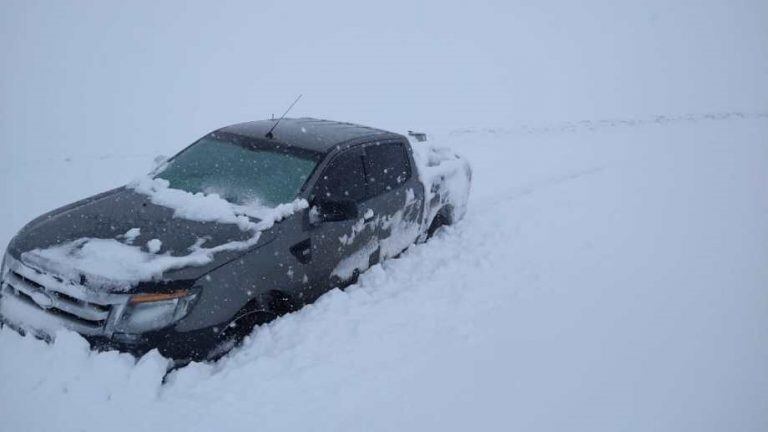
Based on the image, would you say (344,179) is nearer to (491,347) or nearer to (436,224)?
(491,347)

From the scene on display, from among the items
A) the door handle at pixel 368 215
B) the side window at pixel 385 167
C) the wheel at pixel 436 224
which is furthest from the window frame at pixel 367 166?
the wheel at pixel 436 224

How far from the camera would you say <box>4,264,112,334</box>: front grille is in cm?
309

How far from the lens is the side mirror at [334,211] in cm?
397

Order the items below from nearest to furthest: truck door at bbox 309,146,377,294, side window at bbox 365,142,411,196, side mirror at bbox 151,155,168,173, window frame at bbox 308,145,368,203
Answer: truck door at bbox 309,146,377,294, window frame at bbox 308,145,368,203, side mirror at bbox 151,155,168,173, side window at bbox 365,142,411,196

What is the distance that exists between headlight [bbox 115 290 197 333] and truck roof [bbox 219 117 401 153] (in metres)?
1.89

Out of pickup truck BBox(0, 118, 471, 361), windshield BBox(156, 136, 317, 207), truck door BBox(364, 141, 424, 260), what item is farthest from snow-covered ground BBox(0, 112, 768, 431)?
windshield BBox(156, 136, 317, 207)

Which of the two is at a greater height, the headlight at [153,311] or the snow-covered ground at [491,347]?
the headlight at [153,311]

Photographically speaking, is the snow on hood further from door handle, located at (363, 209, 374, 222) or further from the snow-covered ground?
door handle, located at (363, 209, 374, 222)

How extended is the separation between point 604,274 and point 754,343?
1.55 meters

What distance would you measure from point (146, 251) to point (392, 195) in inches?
101

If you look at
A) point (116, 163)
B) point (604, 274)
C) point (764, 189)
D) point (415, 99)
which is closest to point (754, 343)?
point (604, 274)

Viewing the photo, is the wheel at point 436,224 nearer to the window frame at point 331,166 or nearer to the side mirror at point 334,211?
the window frame at point 331,166

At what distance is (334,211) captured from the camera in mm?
4031

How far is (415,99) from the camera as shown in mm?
20141
